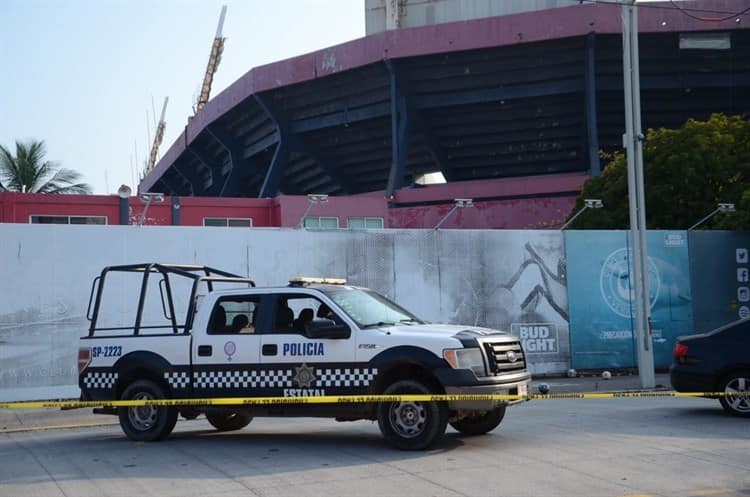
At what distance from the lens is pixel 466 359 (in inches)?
410

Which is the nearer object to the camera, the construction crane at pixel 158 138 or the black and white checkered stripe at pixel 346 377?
the black and white checkered stripe at pixel 346 377

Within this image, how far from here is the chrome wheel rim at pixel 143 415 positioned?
1195cm

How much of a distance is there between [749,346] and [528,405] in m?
3.92

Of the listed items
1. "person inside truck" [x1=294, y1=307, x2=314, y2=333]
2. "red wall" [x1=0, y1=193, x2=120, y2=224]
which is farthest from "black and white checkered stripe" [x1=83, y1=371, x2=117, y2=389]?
"red wall" [x1=0, y1=193, x2=120, y2=224]

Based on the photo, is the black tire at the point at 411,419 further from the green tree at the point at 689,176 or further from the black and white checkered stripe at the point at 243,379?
the green tree at the point at 689,176

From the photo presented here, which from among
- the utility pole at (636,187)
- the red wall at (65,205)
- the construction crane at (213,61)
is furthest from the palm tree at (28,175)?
the construction crane at (213,61)

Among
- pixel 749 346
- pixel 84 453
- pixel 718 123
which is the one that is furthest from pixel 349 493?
pixel 718 123

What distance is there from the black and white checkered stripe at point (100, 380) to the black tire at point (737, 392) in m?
8.41

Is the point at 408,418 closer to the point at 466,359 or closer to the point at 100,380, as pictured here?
the point at 466,359

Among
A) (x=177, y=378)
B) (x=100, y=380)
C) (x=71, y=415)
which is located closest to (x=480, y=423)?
(x=177, y=378)

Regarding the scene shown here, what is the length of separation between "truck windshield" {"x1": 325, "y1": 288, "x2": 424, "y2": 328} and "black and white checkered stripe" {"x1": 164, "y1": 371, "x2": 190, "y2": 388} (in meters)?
2.12

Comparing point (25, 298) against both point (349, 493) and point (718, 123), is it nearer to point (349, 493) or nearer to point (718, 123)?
point (349, 493)

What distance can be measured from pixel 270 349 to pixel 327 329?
90cm

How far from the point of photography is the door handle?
442 inches
